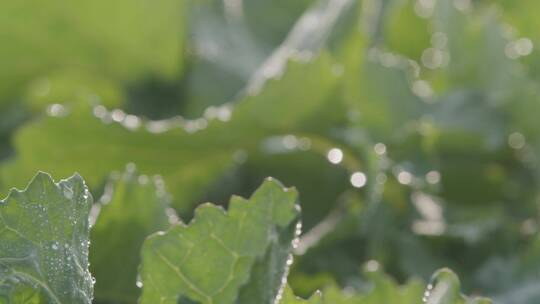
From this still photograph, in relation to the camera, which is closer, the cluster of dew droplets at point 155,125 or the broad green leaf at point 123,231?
the broad green leaf at point 123,231

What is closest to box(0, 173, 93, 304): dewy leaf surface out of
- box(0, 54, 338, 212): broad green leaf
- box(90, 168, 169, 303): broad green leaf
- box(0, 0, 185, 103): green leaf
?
box(90, 168, 169, 303): broad green leaf

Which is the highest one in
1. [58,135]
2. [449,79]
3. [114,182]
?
[449,79]

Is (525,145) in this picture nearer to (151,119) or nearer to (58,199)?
(151,119)

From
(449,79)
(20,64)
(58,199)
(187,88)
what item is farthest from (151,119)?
(58,199)

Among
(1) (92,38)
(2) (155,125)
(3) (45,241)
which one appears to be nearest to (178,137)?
(2) (155,125)

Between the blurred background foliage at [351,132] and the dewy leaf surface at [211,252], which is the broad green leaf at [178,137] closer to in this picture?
the blurred background foliage at [351,132]

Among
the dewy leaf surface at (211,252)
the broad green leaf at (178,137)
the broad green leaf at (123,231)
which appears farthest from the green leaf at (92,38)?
the dewy leaf surface at (211,252)

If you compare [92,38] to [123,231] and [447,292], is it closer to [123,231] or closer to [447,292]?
[123,231]
